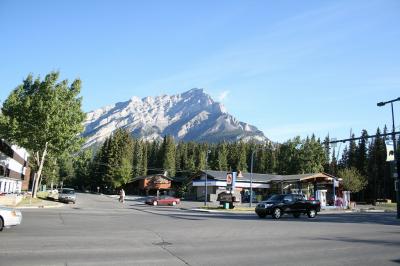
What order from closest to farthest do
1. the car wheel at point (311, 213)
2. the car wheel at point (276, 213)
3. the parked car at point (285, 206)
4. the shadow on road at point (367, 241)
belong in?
the shadow on road at point (367, 241) < the car wheel at point (276, 213) < the parked car at point (285, 206) < the car wheel at point (311, 213)

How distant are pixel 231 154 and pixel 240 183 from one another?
7175 cm

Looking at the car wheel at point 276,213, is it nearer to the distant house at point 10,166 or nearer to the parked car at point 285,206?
the parked car at point 285,206

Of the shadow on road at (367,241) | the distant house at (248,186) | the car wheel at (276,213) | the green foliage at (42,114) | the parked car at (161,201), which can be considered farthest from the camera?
the distant house at (248,186)

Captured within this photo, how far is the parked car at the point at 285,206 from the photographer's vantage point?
30.3 meters

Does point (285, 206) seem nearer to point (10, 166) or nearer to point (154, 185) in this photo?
point (10, 166)

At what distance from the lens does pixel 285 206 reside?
30891 mm

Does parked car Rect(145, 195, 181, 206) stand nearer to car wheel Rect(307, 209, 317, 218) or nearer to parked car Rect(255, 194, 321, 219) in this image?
→ parked car Rect(255, 194, 321, 219)

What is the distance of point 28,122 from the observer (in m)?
47.5

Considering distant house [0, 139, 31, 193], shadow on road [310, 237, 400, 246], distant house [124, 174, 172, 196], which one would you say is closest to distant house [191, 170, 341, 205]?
distant house [124, 174, 172, 196]

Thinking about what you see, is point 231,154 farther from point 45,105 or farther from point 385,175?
point 45,105

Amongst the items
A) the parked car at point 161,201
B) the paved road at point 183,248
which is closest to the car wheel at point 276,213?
the paved road at point 183,248

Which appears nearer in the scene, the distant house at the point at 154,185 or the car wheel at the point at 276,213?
the car wheel at the point at 276,213

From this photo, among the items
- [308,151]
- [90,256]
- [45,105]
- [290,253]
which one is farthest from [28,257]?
[308,151]

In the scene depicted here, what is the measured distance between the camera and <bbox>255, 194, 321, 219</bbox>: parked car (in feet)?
99.5
